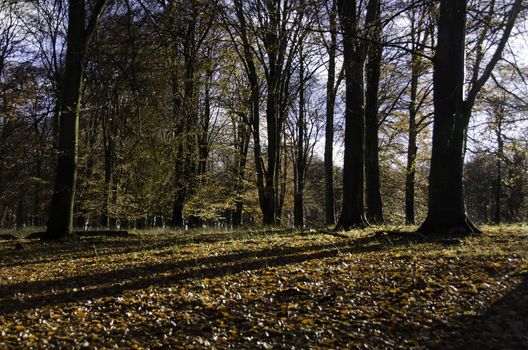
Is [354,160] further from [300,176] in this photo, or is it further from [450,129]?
[300,176]

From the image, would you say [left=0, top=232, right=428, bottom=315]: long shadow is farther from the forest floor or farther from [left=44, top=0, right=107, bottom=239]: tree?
[left=44, top=0, right=107, bottom=239]: tree

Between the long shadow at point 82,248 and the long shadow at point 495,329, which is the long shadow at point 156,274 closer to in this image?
the long shadow at point 82,248

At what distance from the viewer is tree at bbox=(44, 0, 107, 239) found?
38.4ft

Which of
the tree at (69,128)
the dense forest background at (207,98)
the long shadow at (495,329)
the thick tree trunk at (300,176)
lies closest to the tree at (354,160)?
the dense forest background at (207,98)

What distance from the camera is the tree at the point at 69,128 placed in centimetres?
1172

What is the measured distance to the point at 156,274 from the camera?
6848mm

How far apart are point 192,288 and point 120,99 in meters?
6.49

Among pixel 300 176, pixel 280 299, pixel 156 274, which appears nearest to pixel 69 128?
pixel 156 274

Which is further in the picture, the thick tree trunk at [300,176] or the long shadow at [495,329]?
the thick tree trunk at [300,176]

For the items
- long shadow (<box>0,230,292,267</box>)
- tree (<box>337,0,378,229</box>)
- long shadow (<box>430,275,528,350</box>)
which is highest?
tree (<box>337,0,378,229</box>)

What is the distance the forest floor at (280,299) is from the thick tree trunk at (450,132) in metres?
1.00

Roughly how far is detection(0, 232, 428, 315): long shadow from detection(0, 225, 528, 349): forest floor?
0.02 meters

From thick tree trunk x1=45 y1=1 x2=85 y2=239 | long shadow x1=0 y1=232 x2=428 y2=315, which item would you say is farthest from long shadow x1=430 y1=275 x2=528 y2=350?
thick tree trunk x1=45 y1=1 x2=85 y2=239

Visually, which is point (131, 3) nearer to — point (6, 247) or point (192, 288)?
point (6, 247)
